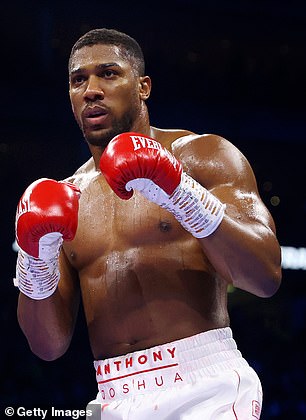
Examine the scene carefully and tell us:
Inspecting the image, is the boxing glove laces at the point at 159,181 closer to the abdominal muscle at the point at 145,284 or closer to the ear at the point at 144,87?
the abdominal muscle at the point at 145,284

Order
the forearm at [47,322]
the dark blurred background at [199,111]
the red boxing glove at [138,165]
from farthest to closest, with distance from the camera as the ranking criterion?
the dark blurred background at [199,111] < the forearm at [47,322] < the red boxing glove at [138,165]

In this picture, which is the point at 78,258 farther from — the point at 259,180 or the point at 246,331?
the point at 259,180

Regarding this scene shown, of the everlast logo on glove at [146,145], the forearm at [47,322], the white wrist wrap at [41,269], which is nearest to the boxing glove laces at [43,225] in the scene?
the white wrist wrap at [41,269]

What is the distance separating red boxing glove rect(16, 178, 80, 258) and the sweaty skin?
0.90 feet

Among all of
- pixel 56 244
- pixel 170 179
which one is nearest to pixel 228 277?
pixel 170 179

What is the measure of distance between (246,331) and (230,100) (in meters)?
2.79

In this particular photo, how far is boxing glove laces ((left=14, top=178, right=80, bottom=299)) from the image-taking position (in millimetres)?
2080

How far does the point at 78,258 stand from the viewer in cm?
248

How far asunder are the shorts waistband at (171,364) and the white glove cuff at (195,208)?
36 cm

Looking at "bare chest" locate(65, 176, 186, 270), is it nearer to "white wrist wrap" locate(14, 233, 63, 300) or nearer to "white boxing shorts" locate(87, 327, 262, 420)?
"white wrist wrap" locate(14, 233, 63, 300)

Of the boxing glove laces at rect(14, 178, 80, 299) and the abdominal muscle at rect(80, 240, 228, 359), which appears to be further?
the abdominal muscle at rect(80, 240, 228, 359)

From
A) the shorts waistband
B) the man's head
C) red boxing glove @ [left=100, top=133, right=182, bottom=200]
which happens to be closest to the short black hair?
the man's head

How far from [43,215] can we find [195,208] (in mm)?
421

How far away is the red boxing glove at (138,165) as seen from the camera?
6.57ft
